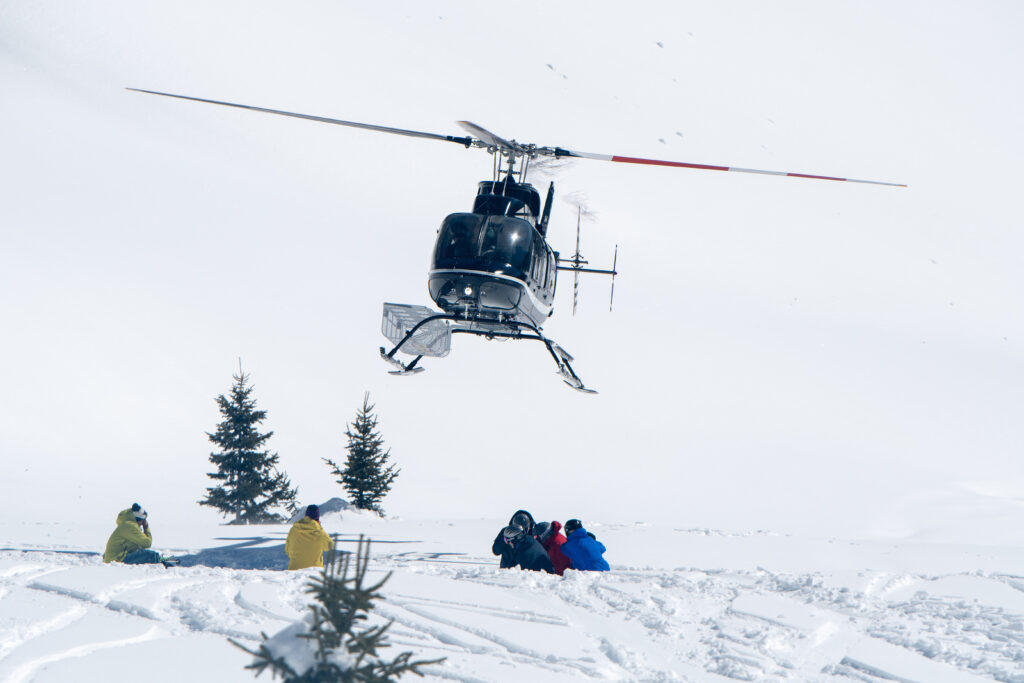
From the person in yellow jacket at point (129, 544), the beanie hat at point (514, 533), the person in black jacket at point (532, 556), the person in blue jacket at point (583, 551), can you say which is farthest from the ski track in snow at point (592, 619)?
the beanie hat at point (514, 533)

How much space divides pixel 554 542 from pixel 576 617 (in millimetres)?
3173

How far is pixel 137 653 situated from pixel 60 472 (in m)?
38.4

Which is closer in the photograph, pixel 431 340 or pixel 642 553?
pixel 642 553

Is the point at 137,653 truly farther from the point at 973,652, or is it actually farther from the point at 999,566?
the point at 999,566

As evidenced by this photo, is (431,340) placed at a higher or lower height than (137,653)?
higher

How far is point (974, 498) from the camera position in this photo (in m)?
27.8

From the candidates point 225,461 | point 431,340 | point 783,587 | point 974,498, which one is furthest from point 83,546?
point 974,498

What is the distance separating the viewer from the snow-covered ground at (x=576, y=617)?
20.9 feet

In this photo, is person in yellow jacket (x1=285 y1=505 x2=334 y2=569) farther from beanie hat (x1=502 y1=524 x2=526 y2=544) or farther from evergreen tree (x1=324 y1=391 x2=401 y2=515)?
evergreen tree (x1=324 y1=391 x2=401 y2=515)

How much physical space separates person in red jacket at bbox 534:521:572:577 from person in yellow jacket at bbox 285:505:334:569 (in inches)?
123

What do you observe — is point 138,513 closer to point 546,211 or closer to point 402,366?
point 402,366

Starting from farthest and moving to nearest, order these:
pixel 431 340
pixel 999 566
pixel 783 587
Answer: pixel 431 340 → pixel 999 566 → pixel 783 587

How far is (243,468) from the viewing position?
98.2 ft

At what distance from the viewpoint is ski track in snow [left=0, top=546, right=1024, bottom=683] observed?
6746 millimetres
